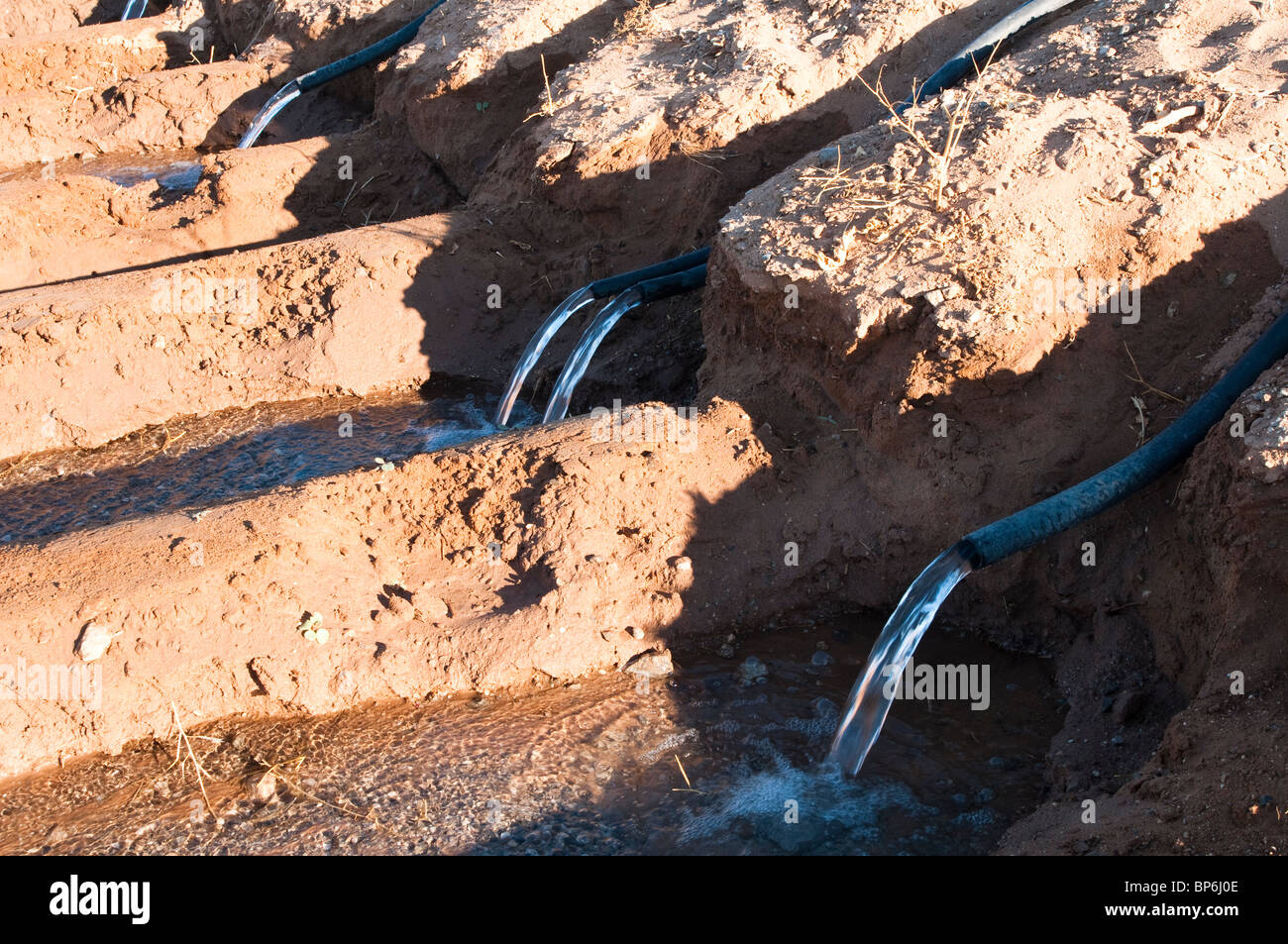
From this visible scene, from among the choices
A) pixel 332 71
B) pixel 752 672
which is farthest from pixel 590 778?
pixel 332 71

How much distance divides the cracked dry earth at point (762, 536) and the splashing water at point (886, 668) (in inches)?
4.8

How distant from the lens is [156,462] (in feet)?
19.4

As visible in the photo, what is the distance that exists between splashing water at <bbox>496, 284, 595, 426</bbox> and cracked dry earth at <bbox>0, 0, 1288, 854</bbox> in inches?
9.7

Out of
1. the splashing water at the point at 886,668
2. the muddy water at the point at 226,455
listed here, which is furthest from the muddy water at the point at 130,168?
the splashing water at the point at 886,668

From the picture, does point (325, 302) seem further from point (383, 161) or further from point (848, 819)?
point (848, 819)

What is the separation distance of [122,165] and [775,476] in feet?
24.1

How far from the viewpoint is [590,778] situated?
3814 millimetres

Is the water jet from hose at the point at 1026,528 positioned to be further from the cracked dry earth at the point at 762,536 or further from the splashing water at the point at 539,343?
the splashing water at the point at 539,343

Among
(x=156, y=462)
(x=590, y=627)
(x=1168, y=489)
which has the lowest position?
(x=590, y=627)

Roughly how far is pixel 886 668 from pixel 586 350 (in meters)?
2.71

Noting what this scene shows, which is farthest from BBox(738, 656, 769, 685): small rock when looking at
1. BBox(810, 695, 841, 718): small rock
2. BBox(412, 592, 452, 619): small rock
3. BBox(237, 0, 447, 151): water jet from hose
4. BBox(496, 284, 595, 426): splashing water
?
BBox(237, 0, 447, 151): water jet from hose

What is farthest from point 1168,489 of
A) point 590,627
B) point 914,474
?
point 590,627

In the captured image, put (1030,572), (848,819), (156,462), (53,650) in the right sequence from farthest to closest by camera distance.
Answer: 1. (156,462)
2. (1030,572)
3. (53,650)
4. (848,819)

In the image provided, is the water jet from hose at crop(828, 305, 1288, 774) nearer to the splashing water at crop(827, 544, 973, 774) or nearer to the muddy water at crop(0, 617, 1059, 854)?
the splashing water at crop(827, 544, 973, 774)
